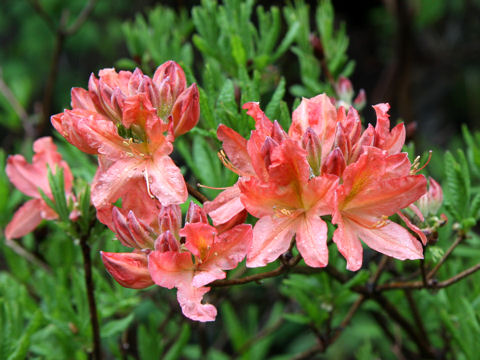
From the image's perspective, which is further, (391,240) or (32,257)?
(32,257)

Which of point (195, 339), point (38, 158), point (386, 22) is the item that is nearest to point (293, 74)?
point (386, 22)

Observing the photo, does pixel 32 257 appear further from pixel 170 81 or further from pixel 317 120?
pixel 317 120

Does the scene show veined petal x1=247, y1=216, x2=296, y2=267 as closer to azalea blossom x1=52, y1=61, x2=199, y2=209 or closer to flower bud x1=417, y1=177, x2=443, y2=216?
azalea blossom x1=52, y1=61, x2=199, y2=209

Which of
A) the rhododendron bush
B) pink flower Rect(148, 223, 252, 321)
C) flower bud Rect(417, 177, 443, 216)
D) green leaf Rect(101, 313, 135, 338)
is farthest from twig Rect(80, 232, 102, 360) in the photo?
flower bud Rect(417, 177, 443, 216)

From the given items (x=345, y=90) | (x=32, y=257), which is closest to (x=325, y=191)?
(x=345, y=90)

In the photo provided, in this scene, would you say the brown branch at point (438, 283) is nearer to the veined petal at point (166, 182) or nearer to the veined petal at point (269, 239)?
the veined petal at point (269, 239)

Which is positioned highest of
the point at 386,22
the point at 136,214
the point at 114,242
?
the point at 136,214

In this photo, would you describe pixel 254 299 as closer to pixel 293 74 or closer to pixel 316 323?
pixel 316 323
